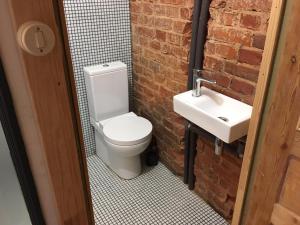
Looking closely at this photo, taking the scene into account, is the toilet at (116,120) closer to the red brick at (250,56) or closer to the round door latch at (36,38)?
the red brick at (250,56)

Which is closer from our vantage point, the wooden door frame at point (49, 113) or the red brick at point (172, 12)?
the wooden door frame at point (49, 113)

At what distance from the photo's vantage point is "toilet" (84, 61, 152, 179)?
1949 mm

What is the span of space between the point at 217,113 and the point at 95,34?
122 centimetres

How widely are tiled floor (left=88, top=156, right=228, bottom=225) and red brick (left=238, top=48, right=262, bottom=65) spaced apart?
3.68 ft

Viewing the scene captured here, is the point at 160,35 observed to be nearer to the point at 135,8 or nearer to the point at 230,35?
the point at 135,8

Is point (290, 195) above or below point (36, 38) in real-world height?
below

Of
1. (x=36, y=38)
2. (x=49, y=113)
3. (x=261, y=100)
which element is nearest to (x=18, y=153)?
(x=49, y=113)

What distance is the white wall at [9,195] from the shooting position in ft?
2.21

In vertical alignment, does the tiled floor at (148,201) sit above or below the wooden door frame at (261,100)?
below

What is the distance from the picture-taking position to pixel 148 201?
1.96 m

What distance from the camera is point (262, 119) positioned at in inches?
39.4

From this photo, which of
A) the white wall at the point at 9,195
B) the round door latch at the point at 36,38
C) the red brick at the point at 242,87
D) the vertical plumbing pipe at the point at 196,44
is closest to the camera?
the round door latch at the point at 36,38

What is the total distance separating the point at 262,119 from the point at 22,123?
2.76 ft

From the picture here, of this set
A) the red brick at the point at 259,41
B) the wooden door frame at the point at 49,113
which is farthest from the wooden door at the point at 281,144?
the wooden door frame at the point at 49,113
